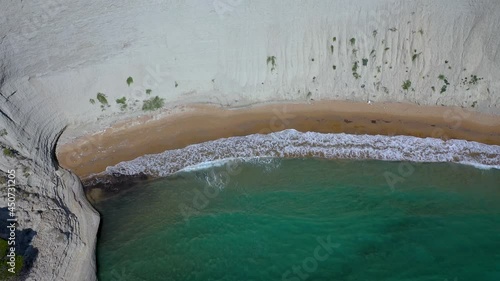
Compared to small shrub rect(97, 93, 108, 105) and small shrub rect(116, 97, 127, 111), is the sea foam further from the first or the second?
small shrub rect(97, 93, 108, 105)

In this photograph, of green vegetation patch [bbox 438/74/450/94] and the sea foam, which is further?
green vegetation patch [bbox 438/74/450/94]

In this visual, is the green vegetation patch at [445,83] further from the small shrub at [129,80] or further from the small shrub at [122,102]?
the small shrub at [122,102]

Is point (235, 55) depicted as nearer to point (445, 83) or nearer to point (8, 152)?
point (445, 83)

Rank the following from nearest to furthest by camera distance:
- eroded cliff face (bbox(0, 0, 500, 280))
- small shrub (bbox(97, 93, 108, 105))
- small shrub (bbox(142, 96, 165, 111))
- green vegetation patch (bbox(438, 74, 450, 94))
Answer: eroded cliff face (bbox(0, 0, 500, 280)), small shrub (bbox(97, 93, 108, 105)), small shrub (bbox(142, 96, 165, 111)), green vegetation patch (bbox(438, 74, 450, 94))

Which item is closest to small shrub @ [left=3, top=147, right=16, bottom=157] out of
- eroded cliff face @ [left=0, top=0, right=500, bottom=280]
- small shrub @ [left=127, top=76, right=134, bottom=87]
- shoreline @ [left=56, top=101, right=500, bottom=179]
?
eroded cliff face @ [left=0, top=0, right=500, bottom=280]

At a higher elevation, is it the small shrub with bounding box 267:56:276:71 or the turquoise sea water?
the small shrub with bounding box 267:56:276:71

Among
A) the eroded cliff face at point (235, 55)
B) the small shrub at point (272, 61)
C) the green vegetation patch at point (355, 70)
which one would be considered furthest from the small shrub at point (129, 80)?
the green vegetation patch at point (355, 70)

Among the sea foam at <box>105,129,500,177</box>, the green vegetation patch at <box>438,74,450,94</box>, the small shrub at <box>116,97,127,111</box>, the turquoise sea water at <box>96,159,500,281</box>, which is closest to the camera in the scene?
the turquoise sea water at <box>96,159,500,281</box>
